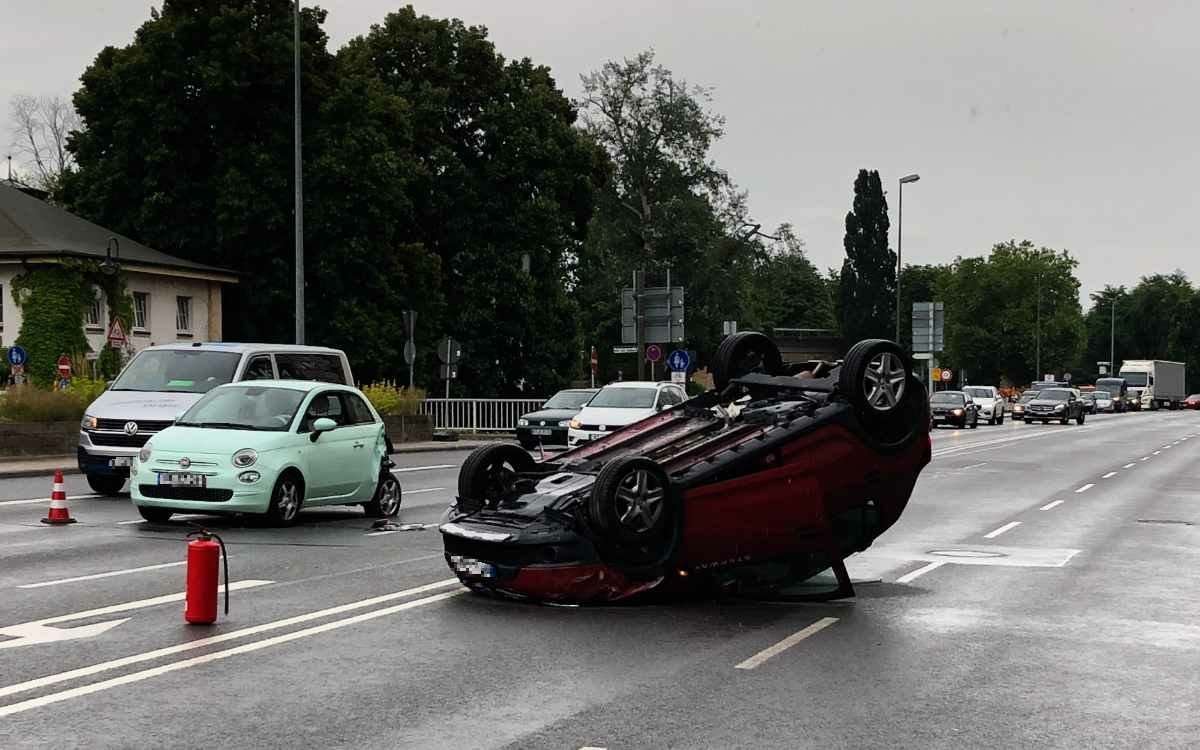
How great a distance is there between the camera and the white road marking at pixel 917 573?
1272cm

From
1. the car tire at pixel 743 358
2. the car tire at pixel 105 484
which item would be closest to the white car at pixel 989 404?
the car tire at pixel 105 484

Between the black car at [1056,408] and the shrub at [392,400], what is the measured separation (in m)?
36.7

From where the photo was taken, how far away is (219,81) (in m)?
46.9

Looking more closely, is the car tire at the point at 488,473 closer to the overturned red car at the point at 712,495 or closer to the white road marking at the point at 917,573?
the overturned red car at the point at 712,495

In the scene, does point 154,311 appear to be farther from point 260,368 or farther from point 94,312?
point 260,368

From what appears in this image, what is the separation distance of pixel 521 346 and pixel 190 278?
512 inches

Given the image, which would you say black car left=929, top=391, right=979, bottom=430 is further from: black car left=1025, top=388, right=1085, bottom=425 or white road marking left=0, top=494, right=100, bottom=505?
white road marking left=0, top=494, right=100, bottom=505

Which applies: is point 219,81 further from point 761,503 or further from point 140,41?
point 761,503

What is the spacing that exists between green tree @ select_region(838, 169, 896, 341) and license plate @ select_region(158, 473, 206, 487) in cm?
10075

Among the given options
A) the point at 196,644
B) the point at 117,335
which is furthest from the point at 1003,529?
the point at 117,335

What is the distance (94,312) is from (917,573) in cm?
3971

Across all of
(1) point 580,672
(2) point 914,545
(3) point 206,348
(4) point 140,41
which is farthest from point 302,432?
(4) point 140,41

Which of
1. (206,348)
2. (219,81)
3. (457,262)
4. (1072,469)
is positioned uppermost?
(219,81)

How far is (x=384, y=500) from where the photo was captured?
58.9 feet
